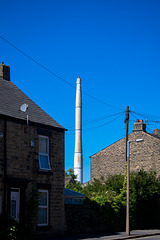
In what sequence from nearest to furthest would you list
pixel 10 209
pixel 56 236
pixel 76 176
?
pixel 10 209
pixel 56 236
pixel 76 176

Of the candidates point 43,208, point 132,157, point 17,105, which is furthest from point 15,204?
point 132,157

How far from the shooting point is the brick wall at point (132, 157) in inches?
1777

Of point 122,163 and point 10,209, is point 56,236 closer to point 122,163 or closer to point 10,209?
point 10,209

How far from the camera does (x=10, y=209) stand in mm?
21484

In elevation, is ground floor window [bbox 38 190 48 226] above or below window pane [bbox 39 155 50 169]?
below

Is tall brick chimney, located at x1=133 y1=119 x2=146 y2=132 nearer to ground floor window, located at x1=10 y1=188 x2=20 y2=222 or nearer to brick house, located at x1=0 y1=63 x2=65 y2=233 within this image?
brick house, located at x1=0 y1=63 x2=65 y2=233

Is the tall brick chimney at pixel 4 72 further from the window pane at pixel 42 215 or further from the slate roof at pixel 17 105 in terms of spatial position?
the window pane at pixel 42 215

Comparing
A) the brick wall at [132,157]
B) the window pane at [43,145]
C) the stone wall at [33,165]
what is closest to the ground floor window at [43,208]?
the stone wall at [33,165]

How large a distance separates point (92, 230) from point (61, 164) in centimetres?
522

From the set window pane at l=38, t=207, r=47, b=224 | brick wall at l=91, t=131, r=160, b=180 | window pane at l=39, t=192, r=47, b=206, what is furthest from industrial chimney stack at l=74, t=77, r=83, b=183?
window pane at l=38, t=207, r=47, b=224

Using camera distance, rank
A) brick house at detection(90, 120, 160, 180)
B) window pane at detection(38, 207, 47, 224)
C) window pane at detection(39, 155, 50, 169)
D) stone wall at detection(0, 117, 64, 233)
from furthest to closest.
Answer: brick house at detection(90, 120, 160, 180)
window pane at detection(39, 155, 50, 169)
window pane at detection(38, 207, 47, 224)
stone wall at detection(0, 117, 64, 233)

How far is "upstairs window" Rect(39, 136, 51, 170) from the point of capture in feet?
78.2

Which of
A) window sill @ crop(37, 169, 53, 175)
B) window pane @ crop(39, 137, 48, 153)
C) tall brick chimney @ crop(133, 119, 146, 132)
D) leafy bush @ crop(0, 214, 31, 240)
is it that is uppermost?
tall brick chimney @ crop(133, 119, 146, 132)

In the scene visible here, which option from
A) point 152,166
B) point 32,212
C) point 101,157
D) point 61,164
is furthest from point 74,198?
point 101,157
